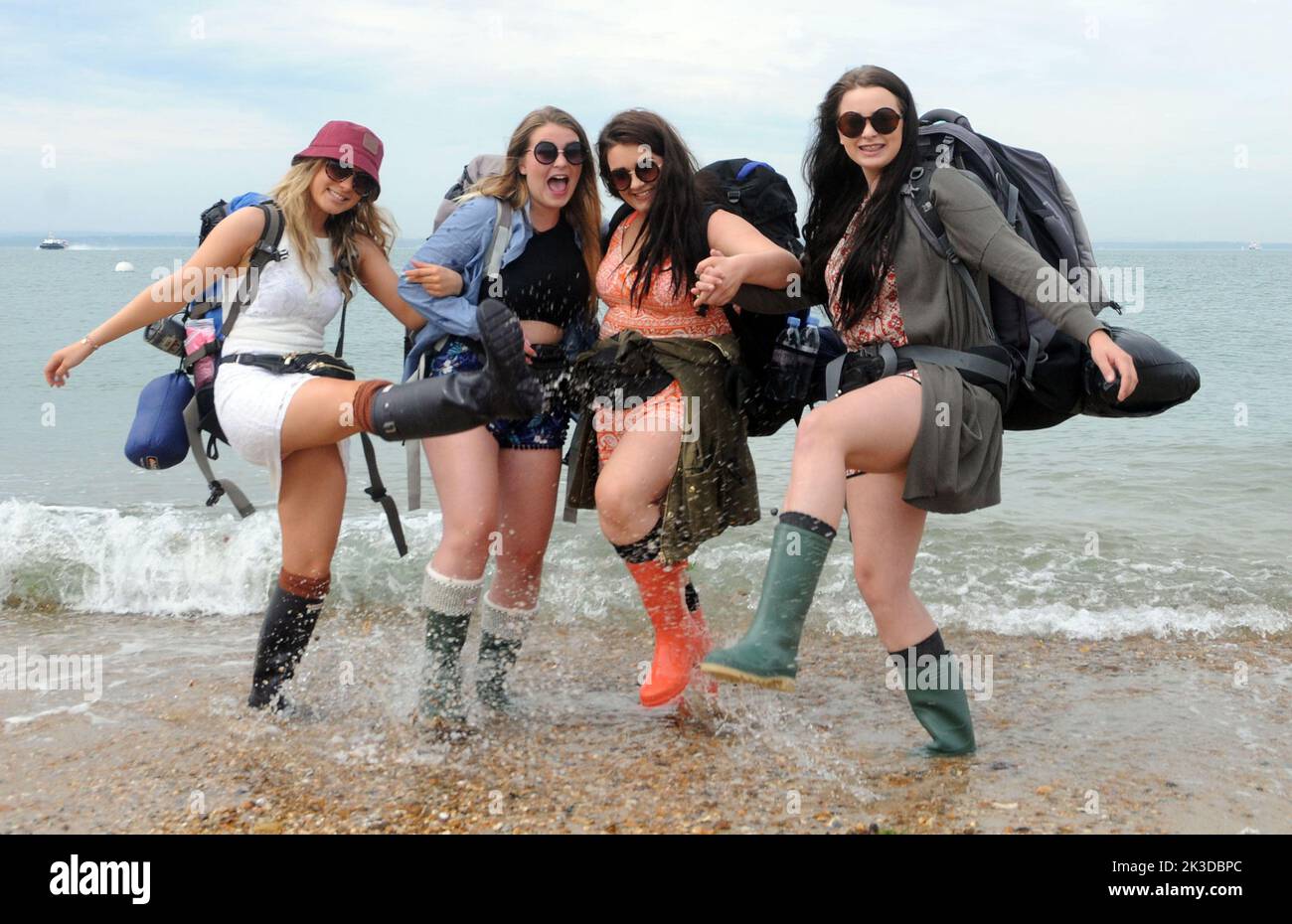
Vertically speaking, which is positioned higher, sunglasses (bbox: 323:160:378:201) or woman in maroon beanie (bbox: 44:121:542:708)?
sunglasses (bbox: 323:160:378:201)

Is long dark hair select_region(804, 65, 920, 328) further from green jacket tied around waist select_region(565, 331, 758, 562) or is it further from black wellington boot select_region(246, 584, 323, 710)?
black wellington boot select_region(246, 584, 323, 710)

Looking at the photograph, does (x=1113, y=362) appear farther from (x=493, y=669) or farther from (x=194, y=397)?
(x=194, y=397)

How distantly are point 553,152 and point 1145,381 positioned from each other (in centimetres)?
208

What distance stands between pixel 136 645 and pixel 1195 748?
504cm

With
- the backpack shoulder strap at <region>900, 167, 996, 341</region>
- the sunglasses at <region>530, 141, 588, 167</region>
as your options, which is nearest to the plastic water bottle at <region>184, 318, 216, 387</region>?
the sunglasses at <region>530, 141, 588, 167</region>

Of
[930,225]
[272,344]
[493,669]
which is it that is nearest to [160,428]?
[272,344]

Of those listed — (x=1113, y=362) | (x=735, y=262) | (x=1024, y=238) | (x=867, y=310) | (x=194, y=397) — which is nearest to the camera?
(x=1113, y=362)

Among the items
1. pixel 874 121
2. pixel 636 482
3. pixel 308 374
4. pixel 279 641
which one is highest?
pixel 874 121

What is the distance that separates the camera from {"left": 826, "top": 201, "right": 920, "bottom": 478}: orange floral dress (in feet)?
11.9

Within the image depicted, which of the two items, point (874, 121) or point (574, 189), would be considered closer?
point (874, 121)

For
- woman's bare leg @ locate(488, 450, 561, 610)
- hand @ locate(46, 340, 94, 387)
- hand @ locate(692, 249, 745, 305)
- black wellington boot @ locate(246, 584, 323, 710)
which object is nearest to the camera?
hand @ locate(692, 249, 745, 305)

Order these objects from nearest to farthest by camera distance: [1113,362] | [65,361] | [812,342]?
1. [1113,362]
2. [65,361]
3. [812,342]

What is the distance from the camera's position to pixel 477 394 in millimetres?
3547

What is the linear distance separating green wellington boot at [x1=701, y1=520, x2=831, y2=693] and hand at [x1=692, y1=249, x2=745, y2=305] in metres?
0.89
